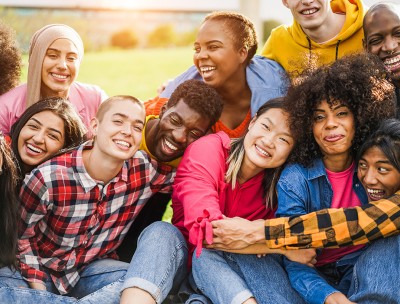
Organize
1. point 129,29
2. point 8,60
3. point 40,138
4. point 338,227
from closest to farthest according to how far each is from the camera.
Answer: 1. point 338,227
2. point 40,138
3. point 8,60
4. point 129,29

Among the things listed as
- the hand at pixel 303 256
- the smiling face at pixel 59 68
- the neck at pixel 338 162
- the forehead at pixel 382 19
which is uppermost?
the forehead at pixel 382 19

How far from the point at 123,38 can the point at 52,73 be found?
62.3ft

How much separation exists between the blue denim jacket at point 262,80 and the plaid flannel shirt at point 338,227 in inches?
43.9

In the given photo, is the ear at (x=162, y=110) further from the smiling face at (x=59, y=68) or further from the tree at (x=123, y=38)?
the tree at (x=123, y=38)

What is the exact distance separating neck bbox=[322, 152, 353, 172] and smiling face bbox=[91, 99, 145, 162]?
40.6 inches

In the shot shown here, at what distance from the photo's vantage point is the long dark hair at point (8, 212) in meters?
3.14

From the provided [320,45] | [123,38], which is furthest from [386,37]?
[123,38]

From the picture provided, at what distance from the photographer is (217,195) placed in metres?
3.19

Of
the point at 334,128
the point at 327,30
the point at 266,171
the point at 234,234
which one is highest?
the point at 327,30

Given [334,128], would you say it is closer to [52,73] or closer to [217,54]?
[217,54]

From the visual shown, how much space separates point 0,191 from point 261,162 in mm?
1380

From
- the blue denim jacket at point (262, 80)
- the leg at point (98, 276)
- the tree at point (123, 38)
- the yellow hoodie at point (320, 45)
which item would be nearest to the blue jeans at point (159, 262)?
the leg at point (98, 276)

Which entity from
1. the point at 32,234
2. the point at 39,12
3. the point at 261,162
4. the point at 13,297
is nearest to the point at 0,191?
the point at 32,234

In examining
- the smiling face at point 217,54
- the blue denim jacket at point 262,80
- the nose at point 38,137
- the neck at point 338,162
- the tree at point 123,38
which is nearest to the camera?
the neck at point 338,162
